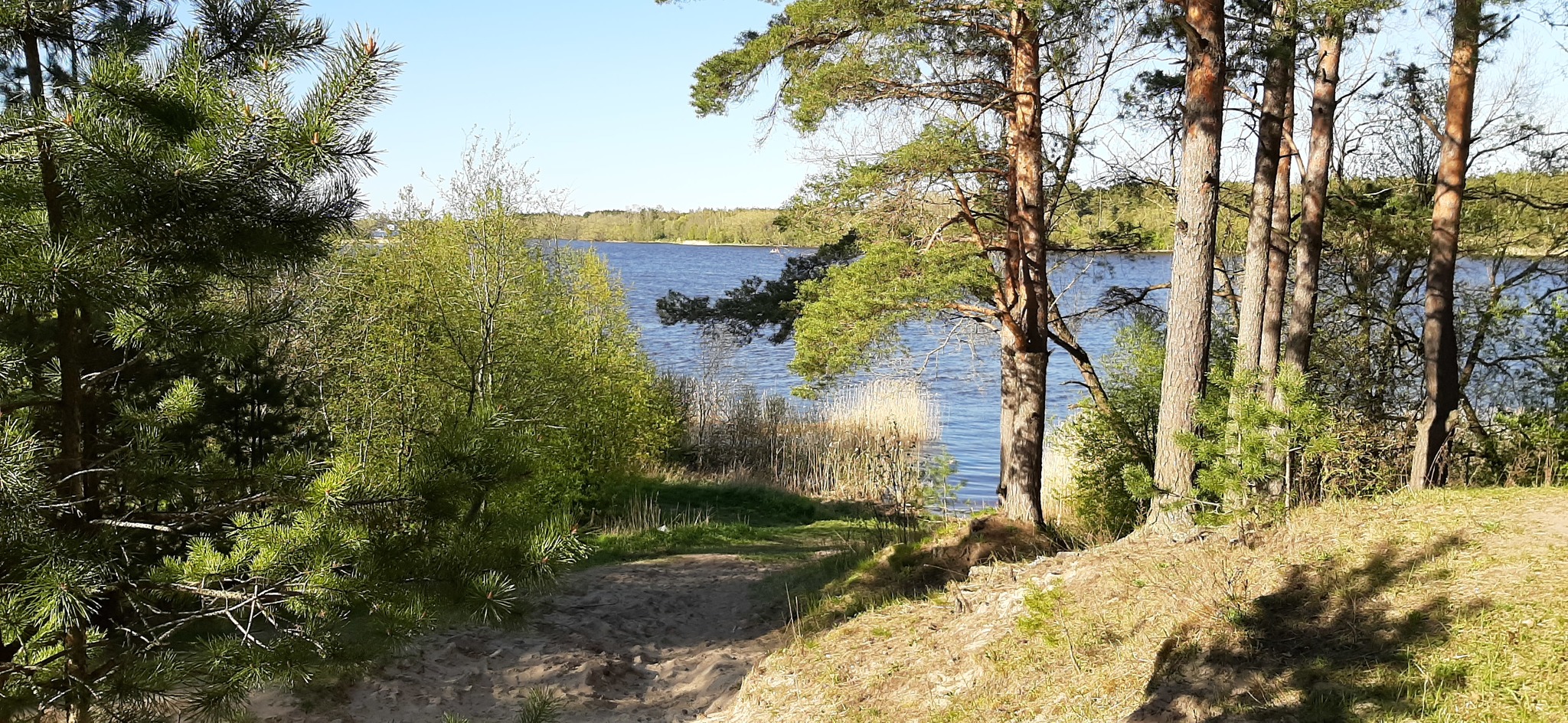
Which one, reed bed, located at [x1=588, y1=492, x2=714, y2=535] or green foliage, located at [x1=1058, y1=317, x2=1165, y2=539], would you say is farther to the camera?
reed bed, located at [x1=588, y1=492, x2=714, y2=535]

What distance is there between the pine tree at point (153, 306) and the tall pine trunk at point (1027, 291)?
7352 millimetres

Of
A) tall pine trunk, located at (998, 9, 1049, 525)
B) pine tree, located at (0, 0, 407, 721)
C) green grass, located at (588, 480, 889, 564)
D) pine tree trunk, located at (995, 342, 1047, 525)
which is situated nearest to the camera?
pine tree, located at (0, 0, 407, 721)

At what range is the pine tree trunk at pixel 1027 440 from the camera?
9.77 m

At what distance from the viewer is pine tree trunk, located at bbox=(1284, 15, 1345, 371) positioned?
994 cm

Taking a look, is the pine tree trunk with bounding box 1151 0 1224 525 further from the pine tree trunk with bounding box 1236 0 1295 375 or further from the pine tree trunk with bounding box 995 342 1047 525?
the pine tree trunk with bounding box 995 342 1047 525

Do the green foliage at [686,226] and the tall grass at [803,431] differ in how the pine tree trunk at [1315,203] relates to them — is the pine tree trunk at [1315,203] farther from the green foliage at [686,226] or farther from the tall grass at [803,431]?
the green foliage at [686,226]

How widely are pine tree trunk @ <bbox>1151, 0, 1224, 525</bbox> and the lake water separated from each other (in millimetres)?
2315

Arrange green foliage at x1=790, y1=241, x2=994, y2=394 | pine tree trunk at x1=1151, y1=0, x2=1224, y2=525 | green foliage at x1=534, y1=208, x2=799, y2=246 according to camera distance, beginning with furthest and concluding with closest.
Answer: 1. green foliage at x1=534, y1=208, x2=799, y2=246
2. green foliage at x1=790, y1=241, x2=994, y2=394
3. pine tree trunk at x1=1151, y1=0, x2=1224, y2=525

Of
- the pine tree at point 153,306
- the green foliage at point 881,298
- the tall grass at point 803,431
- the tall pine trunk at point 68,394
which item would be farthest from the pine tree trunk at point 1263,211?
the tall pine trunk at point 68,394

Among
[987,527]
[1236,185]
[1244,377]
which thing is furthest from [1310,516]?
[1236,185]

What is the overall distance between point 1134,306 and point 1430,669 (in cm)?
920

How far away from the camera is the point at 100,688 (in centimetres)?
287

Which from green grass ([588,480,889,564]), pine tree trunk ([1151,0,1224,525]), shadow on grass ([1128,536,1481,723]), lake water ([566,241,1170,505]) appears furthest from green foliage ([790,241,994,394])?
shadow on grass ([1128,536,1481,723])

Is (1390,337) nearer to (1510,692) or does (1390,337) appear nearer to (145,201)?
(1510,692)
